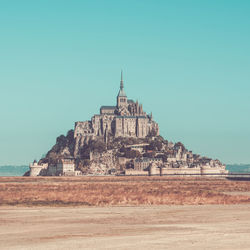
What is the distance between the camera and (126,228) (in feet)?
68.4

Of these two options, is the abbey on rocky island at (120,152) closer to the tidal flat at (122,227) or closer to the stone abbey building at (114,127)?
the stone abbey building at (114,127)

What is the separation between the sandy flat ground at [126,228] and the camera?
55.9ft

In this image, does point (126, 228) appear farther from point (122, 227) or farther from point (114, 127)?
point (114, 127)

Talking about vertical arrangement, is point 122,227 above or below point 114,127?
below

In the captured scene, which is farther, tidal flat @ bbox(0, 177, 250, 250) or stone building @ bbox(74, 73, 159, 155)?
stone building @ bbox(74, 73, 159, 155)

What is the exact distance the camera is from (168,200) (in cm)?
3581

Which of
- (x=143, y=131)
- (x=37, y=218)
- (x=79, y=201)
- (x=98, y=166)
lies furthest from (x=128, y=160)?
(x=37, y=218)

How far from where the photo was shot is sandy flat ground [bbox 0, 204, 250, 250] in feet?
55.9

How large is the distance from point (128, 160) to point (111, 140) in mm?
15455

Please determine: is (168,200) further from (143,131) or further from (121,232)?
(143,131)

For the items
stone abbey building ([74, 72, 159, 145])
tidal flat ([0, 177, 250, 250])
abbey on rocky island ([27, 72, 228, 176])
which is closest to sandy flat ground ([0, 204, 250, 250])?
tidal flat ([0, 177, 250, 250])

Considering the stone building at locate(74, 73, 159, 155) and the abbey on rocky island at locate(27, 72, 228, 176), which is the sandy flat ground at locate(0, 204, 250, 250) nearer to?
the abbey on rocky island at locate(27, 72, 228, 176)

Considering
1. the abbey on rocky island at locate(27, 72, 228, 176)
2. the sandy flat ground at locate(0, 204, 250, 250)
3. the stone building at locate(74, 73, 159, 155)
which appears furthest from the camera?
the stone building at locate(74, 73, 159, 155)

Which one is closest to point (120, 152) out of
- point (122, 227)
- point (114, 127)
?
point (114, 127)
